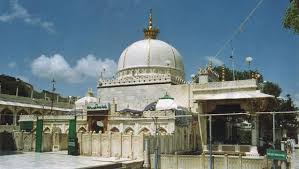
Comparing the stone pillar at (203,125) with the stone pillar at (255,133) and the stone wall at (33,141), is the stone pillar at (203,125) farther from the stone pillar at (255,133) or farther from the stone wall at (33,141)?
the stone wall at (33,141)

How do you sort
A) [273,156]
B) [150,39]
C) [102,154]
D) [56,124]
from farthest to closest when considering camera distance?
[150,39] < [56,124] < [102,154] < [273,156]

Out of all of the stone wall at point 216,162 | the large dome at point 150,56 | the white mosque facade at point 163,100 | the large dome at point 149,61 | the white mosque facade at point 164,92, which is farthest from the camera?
the large dome at point 150,56

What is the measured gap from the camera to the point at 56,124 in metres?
33.9

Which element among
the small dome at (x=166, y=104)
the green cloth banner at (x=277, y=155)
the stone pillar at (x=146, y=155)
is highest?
the small dome at (x=166, y=104)

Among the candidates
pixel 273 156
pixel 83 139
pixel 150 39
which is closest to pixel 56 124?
pixel 83 139

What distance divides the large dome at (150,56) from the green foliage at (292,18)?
25.2 meters

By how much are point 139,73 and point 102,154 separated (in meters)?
15.9

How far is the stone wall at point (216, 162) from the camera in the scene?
16.6 metres

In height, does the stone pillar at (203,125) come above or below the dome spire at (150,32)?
below

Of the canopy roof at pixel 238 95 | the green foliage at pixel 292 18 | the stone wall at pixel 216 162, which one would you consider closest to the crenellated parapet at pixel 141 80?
the canopy roof at pixel 238 95

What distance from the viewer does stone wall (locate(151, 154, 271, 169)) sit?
16562mm

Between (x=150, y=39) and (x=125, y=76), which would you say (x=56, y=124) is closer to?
(x=125, y=76)

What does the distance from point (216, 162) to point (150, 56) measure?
2148 cm

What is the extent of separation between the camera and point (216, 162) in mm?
17391
